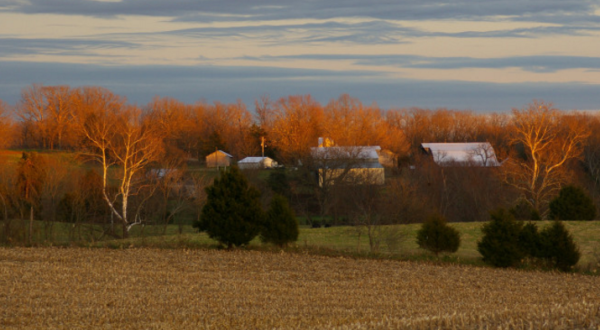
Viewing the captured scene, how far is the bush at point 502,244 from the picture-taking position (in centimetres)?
2145

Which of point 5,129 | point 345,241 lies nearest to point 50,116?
point 5,129

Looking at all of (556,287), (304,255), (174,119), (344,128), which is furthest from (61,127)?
(556,287)

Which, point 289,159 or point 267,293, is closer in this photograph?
point 267,293

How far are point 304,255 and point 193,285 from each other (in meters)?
7.56

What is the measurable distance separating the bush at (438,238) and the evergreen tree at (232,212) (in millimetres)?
6234

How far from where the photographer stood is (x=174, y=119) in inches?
4218

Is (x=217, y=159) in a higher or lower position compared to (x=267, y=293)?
higher

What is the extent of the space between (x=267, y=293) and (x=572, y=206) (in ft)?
86.8

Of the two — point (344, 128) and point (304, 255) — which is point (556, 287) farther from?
point (344, 128)

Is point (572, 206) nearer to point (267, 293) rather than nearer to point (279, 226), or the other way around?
point (279, 226)

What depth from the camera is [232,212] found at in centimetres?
2323

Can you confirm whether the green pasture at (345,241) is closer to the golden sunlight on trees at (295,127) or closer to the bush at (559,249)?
the bush at (559,249)

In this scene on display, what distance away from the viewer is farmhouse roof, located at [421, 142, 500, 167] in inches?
2739

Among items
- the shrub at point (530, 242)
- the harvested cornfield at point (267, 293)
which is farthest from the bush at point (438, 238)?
the shrub at point (530, 242)
